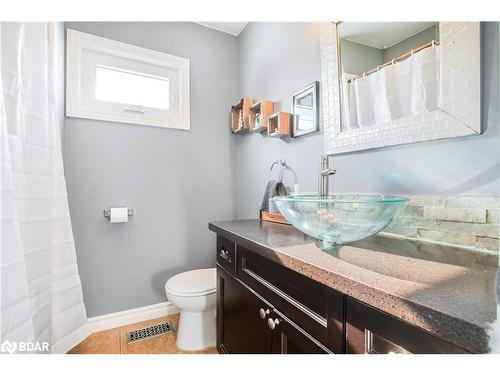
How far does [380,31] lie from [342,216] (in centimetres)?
82

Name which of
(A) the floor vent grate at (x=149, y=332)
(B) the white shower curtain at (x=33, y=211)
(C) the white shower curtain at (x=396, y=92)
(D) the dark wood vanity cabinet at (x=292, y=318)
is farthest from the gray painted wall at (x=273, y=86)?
(B) the white shower curtain at (x=33, y=211)

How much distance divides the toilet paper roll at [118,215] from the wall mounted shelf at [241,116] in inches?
42.1

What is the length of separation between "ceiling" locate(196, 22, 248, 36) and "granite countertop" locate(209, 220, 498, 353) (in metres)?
1.99

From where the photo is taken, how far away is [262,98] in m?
1.85

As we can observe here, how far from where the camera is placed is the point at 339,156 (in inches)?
47.8

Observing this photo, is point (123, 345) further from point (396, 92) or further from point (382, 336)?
point (396, 92)

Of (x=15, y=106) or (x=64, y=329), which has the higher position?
(x=15, y=106)

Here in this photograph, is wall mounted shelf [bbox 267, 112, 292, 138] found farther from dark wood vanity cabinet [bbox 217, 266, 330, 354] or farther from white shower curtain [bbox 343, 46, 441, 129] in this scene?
dark wood vanity cabinet [bbox 217, 266, 330, 354]

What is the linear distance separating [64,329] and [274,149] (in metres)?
1.57

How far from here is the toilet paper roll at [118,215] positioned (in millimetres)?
1698

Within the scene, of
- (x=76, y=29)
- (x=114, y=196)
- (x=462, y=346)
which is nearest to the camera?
(x=462, y=346)
